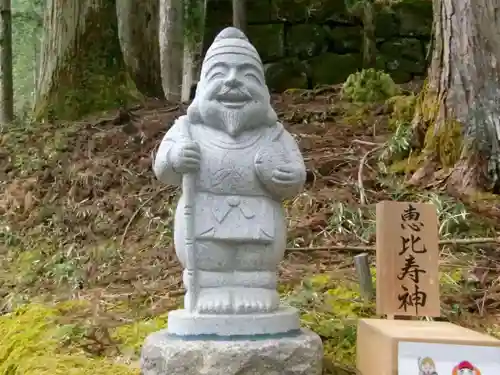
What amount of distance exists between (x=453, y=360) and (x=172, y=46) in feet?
31.5

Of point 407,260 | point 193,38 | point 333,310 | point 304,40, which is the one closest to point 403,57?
point 304,40

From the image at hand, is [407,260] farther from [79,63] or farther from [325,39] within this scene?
[325,39]

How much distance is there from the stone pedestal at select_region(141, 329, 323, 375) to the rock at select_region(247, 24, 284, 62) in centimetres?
684

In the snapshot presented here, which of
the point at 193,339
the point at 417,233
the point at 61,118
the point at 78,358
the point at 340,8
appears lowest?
the point at 78,358

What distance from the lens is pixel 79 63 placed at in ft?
26.2

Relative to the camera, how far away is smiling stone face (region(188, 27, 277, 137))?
3484 mm

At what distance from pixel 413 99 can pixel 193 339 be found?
14.9 feet

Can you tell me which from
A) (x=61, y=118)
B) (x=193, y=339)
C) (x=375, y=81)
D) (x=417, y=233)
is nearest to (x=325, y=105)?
(x=375, y=81)

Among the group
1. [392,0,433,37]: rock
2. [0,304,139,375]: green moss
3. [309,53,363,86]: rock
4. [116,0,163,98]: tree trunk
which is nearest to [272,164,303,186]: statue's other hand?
[0,304,139,375]: green moss

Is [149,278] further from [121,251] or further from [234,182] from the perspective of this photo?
[234,182]

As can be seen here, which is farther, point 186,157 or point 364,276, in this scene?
point 364,276

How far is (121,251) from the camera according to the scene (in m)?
5.95

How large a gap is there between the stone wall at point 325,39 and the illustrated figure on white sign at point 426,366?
6.85 m

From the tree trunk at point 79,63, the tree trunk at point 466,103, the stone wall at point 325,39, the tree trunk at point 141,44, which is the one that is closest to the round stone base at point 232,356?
the tree trunk at point 466,103
